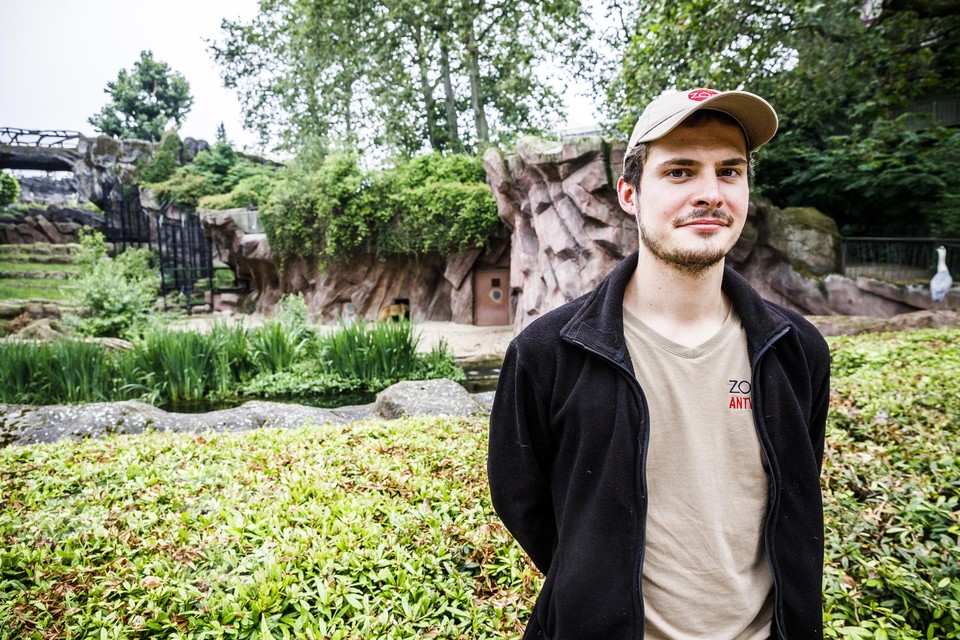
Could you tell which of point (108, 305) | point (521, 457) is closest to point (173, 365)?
point (108, 305)

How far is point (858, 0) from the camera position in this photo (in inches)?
264

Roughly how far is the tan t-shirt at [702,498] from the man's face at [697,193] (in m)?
0.19

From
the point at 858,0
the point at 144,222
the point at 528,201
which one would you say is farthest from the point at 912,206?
the point at 144,222

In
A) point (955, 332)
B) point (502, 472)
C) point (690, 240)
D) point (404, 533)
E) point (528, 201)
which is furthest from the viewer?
point (528, 201)

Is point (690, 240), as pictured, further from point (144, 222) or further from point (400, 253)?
point (144, 222)

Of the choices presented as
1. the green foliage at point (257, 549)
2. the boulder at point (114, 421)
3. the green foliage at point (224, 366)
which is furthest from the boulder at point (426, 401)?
the green foliage at point (224, 366)

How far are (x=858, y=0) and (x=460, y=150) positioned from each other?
1230 cm

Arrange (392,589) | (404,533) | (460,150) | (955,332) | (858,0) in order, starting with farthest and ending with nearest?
(460,150), (858,0), (955,332), (404,533), (392,589)

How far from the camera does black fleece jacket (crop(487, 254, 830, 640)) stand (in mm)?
1109

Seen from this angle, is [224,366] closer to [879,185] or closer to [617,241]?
[617,241]

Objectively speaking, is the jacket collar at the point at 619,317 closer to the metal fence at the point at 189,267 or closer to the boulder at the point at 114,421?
the boulder at the point at 114,421

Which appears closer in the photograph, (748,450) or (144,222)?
(748,450)

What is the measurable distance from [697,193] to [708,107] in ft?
0.53

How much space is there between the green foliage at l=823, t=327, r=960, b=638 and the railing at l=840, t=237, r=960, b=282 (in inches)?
277
